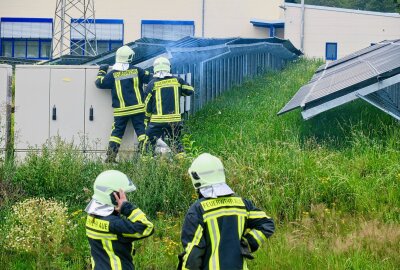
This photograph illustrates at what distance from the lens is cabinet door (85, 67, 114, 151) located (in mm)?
13961

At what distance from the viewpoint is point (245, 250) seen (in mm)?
7023

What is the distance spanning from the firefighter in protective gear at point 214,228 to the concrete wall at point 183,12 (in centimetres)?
4105

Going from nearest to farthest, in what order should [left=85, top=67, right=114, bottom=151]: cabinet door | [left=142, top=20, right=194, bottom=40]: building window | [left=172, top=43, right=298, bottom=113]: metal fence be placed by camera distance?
[left=85, top=67, right=114, bottom=151]: cabinet door, [left=172, top=43, right=298, bottom=113]: metal fence, [left=142, top=20, right=194, bottom=40]: building window

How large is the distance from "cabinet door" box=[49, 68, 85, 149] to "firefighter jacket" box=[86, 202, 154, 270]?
669 cm

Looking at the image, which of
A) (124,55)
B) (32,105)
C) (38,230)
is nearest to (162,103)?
(124,55)

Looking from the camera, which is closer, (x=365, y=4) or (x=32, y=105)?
(x=32, y=105)

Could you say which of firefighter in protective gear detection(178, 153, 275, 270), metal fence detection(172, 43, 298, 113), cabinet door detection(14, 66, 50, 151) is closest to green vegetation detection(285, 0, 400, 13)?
metal fence detection(172, 43, 298, 113)

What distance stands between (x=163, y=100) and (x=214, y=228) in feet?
23.6

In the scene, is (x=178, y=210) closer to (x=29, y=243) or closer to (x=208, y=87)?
(x=29, y=243)

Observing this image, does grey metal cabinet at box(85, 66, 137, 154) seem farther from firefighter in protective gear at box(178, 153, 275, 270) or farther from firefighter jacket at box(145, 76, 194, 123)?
firefighter in protective gear at box(178, 153, 275, 270)

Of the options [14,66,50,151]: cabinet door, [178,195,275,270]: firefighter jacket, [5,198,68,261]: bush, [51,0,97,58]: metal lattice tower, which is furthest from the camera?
[51,0,97,58]: metal lattice tower

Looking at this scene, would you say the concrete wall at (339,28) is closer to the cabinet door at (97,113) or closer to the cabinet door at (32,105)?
the cabinet door at (97,113)

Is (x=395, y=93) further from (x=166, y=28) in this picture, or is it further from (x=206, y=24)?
(x=166, y=28)

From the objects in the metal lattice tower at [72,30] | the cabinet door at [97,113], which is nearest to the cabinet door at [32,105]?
the cabinet door at [97,113]
